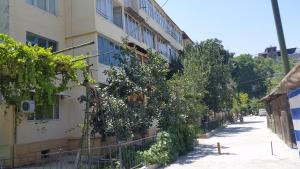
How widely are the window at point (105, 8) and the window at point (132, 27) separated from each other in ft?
11.4

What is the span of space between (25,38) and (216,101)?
27.3 m

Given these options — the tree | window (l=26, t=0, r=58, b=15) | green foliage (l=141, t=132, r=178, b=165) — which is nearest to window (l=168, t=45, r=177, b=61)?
the tree

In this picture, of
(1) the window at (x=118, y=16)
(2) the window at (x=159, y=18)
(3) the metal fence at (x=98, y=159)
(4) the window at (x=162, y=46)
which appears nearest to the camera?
(3) the metal fence at (x=98, y=159)

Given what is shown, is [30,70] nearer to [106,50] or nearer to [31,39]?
[31,39]

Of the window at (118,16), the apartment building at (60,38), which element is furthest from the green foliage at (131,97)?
the window at (118,16)

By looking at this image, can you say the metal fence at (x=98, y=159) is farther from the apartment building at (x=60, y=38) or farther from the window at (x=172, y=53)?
the window at (x=172, y=53)

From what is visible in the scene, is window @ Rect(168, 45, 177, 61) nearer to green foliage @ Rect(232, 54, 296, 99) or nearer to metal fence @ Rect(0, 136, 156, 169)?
metal fence @ Rect(0, 136, 156, 169)

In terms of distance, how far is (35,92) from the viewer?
11758 millimetres

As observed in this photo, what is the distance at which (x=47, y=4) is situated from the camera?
68.3ft

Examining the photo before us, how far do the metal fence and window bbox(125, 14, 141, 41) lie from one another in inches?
500

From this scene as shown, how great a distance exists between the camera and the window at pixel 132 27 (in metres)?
27.7

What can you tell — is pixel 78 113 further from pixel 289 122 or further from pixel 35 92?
pixel 289 122

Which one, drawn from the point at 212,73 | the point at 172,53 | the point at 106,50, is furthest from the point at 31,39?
the point at 172,53

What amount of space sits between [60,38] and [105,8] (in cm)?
371
